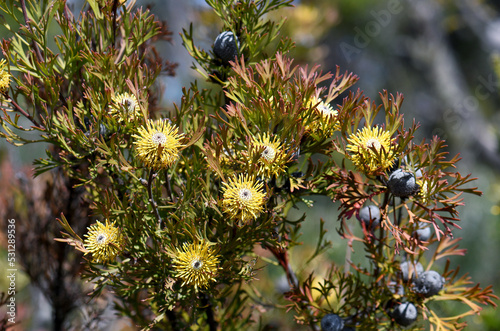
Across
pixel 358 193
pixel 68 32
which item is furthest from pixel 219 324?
pixel 68 32

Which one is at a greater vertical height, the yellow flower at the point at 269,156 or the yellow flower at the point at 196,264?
the yellow flower at the point at 269,156

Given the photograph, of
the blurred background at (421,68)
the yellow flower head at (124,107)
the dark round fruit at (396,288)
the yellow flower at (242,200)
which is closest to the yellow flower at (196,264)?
the yellow flower at (242,200)

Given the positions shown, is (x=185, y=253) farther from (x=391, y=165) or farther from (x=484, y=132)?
(x=484, y=132)

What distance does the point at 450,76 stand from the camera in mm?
4074

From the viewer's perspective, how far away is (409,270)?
54 centimetres

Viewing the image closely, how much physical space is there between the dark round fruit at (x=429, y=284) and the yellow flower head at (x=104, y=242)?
373 mm

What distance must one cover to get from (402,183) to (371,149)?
0.05 meters

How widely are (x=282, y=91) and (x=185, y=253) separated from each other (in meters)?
0.20

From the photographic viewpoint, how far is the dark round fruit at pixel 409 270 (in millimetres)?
531

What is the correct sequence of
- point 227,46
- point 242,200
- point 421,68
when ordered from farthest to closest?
1. point 421,68
2. point 227,46
3. point 242,200

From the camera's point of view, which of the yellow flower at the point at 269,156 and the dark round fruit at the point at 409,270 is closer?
the yellow flower at the point at 269,156

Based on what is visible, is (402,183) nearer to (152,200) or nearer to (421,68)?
(152,200)

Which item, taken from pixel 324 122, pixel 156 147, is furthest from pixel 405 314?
pixel 156 147

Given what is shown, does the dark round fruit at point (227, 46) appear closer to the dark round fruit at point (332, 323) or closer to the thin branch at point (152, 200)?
the thin branch at point (152, 200)
